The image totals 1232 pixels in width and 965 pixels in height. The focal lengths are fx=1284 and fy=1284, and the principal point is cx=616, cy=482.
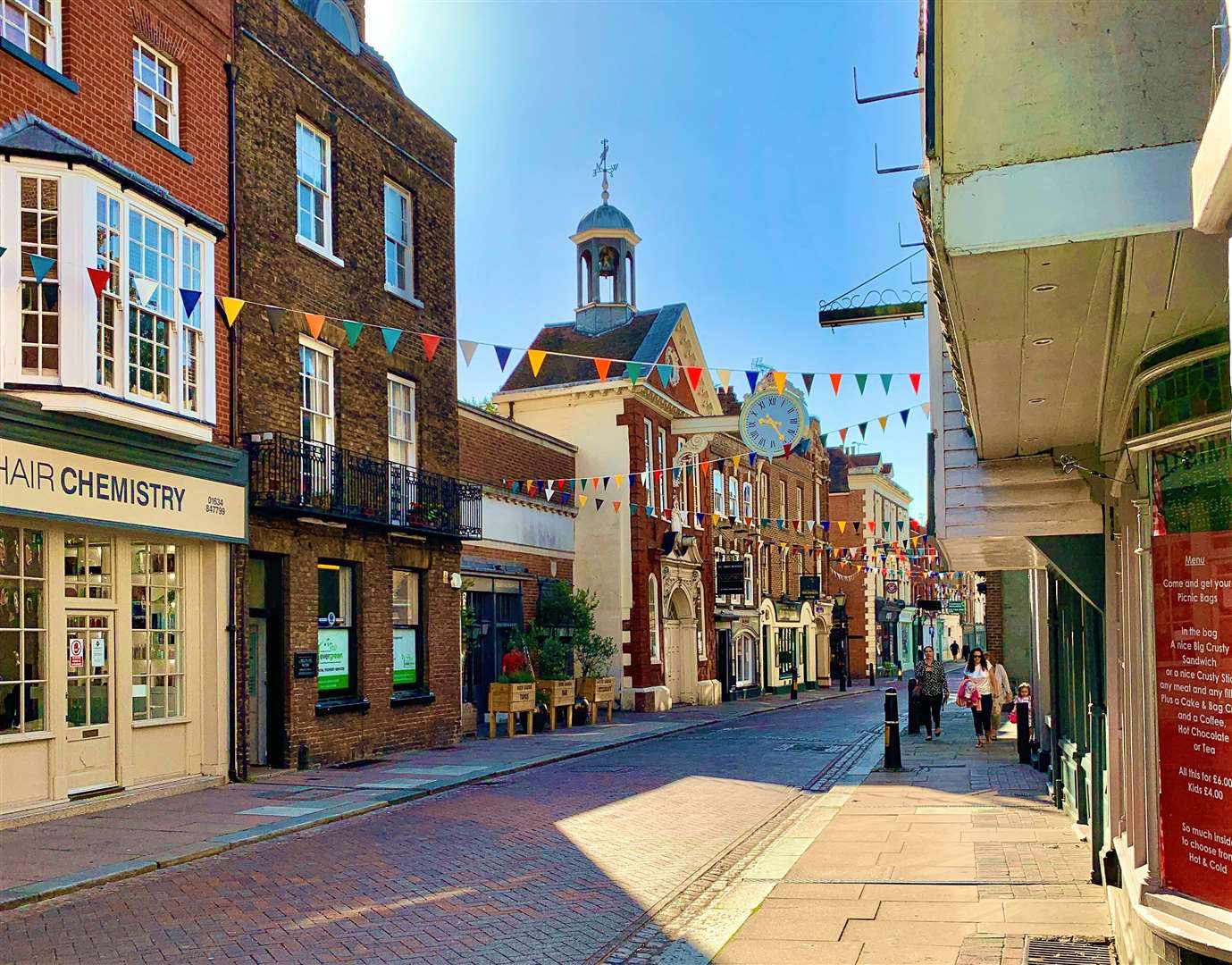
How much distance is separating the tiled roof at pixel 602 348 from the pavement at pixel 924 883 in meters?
20.7

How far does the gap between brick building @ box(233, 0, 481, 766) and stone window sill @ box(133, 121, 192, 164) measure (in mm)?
1234

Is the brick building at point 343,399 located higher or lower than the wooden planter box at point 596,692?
higher

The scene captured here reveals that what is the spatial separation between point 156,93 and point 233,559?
603 centimetres

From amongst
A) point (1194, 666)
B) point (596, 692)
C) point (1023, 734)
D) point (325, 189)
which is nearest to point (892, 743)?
point (1023, 734)

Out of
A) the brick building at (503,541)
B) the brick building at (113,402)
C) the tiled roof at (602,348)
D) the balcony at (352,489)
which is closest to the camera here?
the brick building at (113,402)

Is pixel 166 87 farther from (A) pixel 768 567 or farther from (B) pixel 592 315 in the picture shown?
(A) pixel 768 567

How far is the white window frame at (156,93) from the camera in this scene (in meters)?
15.8

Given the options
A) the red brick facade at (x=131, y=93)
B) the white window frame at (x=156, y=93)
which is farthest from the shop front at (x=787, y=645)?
the white window frame at (x=156, y=93)

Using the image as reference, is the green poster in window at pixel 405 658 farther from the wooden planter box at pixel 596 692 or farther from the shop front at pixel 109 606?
the wooden planter box at pixel 596 692

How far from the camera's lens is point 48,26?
14336 mm

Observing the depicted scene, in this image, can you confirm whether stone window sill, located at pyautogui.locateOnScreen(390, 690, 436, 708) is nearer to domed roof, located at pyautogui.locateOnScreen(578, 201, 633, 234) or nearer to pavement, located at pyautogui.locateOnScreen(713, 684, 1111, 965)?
pavement, located at pyautogui.locateOnScreen(713, 684, 1111, 965)

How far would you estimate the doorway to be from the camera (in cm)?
1797

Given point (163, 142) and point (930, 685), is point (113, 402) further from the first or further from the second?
point (930, 685)

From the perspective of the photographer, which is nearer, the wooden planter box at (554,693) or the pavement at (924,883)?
the pavement at (924,883)
